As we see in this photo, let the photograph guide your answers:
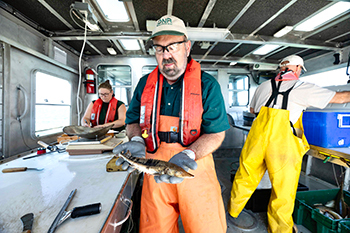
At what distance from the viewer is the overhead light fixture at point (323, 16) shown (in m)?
2.41

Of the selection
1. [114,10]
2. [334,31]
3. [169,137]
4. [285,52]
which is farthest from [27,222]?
[285,52]

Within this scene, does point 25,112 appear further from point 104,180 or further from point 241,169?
point 241,169

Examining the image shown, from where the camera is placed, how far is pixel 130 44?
13.3ft

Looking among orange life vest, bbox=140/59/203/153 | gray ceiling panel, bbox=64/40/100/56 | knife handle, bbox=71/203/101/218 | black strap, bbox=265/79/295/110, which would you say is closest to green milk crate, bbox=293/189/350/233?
black strap, bbox=265/79/295/110

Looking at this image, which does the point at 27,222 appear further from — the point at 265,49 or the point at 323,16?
the point at 265,49

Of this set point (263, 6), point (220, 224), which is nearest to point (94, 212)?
point (220, 224)

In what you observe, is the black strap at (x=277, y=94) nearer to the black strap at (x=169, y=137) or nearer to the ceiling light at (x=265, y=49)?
the black strap at (x=169, y=137)

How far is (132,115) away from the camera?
5.07 ft

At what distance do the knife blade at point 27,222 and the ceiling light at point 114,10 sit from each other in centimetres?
284

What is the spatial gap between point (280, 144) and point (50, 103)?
4.38m

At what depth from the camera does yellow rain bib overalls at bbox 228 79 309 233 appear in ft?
6.18

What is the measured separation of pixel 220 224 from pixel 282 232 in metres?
1.47

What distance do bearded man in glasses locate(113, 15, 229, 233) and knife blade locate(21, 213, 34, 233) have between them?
19.7 inches

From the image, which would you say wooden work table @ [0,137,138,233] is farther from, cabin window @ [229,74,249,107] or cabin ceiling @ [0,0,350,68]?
cabin window @ [229,74,249,107]
